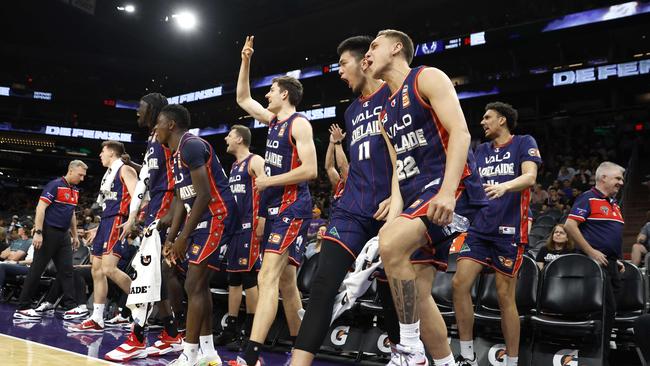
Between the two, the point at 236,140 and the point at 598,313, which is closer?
the point at 598,313

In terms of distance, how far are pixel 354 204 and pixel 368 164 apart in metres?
0.28

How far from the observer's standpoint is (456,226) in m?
2.97

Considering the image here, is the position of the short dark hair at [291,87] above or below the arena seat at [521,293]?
above

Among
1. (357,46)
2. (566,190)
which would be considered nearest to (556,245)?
(357,46)

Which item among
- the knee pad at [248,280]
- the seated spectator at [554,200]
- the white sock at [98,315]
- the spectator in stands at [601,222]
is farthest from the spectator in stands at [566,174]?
the white sock at [98,315]

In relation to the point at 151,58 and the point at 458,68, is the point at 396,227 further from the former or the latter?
the point at 151,58

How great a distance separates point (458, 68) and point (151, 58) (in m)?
18.2

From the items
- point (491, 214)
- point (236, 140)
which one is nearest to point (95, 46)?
point (236, 140)

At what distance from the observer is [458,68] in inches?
910

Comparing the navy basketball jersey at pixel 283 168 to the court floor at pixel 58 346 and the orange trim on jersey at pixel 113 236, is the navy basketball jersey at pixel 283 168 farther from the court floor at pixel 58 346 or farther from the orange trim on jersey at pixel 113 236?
the orange trim on jersey at pixel 113 236

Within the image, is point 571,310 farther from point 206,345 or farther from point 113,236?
point 113,236

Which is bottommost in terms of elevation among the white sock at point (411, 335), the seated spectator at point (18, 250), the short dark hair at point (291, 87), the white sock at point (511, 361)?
the white sock at point (511, 361)

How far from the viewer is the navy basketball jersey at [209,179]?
181 inches

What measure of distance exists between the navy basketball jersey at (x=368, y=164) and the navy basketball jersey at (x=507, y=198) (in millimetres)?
1543
